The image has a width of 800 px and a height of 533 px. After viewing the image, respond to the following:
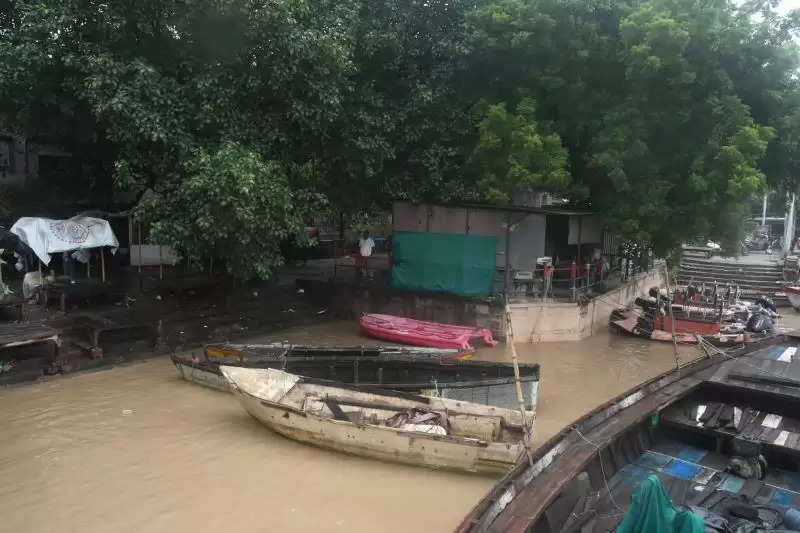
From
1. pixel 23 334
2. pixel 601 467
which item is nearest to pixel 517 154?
pixel 601 467

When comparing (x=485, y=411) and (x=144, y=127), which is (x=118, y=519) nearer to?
(x=485, y=411)

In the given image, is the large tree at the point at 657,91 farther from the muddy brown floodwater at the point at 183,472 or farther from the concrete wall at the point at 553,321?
the muddy brown floodwater at the point at 183,472

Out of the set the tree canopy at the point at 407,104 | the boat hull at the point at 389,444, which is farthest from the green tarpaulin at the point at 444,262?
the boat hull at the point at 389,444

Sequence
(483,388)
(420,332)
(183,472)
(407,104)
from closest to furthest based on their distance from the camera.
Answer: (183,472) → (483,388) → (420,332) → (407,104)

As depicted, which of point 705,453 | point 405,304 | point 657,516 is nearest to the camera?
point 657,516

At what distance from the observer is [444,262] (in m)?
17.9

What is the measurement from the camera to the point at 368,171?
656 inches

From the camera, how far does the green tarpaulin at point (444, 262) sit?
1722 centimetres

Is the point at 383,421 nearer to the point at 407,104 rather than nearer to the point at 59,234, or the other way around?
the point at 407,104

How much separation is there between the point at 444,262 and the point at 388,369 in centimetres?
655

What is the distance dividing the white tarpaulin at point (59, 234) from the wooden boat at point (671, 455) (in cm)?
1427

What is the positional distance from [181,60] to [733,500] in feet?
46.1

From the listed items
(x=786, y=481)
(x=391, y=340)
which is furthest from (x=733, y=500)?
(x=391, y=340)

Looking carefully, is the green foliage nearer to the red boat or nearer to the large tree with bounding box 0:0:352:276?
the red boat
